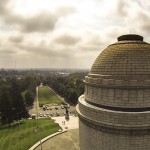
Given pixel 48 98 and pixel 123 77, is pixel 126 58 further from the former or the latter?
pixel 48 98

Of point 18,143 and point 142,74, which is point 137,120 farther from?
point 18,143

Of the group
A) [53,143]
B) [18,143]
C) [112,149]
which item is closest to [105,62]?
[112,149]

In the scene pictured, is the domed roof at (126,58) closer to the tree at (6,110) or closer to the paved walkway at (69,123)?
the paved walkway at (69,123)

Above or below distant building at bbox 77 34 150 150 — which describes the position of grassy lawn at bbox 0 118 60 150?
below

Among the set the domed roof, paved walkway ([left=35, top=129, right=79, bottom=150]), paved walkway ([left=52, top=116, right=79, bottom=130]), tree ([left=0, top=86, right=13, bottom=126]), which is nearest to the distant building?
the domed roof

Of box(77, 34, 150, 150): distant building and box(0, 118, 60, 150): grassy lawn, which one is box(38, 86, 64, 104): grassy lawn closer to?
box(0, 118, 60, 150): grassy lawn

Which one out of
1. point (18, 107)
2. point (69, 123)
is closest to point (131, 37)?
point (69, 123)

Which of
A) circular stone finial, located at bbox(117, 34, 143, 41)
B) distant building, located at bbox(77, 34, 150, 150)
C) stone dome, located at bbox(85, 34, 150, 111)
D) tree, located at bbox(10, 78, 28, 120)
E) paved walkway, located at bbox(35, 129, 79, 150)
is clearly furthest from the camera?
tree, located at bbox(10, 78, 28, 120)
